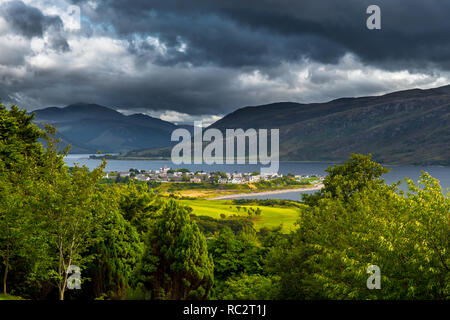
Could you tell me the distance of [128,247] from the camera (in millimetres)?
25797

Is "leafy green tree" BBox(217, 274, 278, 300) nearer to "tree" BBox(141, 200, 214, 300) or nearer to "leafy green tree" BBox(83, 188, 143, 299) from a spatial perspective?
"tree" BBox(141, 200, 214, 300)

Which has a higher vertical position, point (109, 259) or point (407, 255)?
point (407, 255)

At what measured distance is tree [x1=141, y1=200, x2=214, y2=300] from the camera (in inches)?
898

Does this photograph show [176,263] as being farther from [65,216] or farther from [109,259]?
[65,216]

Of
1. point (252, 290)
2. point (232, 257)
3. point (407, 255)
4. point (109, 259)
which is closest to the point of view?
point (407, 255)

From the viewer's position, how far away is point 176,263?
22.9 meters

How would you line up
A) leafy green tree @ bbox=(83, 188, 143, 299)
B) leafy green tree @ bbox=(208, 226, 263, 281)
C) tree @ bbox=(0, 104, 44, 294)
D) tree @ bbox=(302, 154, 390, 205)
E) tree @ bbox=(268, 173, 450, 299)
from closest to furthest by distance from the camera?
tree @ bbox=(268, 173, 450, 299), tree @ bbox=(0, 104, 44, 294), leafy green tree @ bbox=(83, 188, 143, 299), tree @ bbox=(302, 154, 390, 205), leafy green tree @ bbox=(208, 226, 263, 281)

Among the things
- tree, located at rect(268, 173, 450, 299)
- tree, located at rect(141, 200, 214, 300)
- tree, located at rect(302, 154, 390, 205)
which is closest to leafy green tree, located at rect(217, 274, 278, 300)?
tree, located at rect(141, 200, 214, 300)

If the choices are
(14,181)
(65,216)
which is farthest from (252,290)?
(14,181)

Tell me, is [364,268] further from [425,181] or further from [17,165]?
[17,165]

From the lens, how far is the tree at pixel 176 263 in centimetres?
2280
